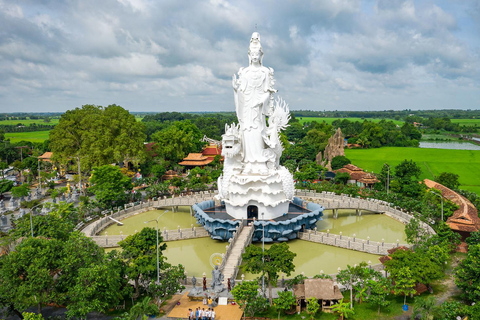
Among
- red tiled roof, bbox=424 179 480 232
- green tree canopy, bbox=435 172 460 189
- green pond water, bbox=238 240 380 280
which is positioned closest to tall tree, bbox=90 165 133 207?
green pond water, bbox=238 240 380 280

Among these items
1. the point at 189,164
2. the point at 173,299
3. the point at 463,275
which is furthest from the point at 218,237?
the point at 189,164

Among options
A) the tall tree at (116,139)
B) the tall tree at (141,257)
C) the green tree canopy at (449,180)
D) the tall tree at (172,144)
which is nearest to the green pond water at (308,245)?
the tall tree at (141,257)

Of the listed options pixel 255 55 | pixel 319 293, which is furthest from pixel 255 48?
pixel 319 293

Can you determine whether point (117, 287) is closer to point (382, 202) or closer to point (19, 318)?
point (19, 318)

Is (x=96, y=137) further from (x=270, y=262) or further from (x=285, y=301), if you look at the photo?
(x=285, y=301)

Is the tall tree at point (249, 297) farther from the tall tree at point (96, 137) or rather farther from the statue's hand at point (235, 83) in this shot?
the tall tree at point (96, 137)

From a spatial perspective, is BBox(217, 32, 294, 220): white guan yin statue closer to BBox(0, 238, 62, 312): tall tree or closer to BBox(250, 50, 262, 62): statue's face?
BBox(250, 50, 262, 62): statue's face
